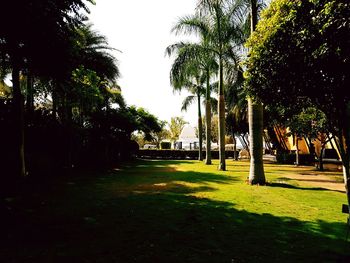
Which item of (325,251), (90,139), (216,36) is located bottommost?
(325,251)

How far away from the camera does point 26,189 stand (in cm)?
1133

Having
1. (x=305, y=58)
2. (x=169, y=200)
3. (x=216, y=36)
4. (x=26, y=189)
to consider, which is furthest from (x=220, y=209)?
(x=216, y=36)

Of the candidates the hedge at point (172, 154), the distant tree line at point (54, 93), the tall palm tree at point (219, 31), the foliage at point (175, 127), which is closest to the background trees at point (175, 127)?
the foliage at point (175, 127)

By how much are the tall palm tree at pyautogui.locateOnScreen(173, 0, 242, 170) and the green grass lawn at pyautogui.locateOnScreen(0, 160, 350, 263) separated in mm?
10429

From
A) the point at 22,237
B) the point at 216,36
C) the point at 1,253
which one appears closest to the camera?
the point at 1,253

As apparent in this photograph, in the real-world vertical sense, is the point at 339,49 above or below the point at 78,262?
above

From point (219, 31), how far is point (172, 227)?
15.7 metres

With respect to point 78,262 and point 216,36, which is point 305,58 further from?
point 216,36

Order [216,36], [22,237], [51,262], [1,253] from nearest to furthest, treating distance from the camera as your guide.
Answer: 1. [51,262]
2. [1,253]
3. [22,237]
4. [216,36]

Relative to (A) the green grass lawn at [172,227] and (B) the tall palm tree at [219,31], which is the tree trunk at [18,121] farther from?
(B) the tall palm tree at [219,31]

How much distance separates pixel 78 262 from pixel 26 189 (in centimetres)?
796

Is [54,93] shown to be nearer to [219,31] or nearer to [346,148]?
[219,31]

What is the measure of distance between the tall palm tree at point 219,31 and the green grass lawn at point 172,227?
34.2ft

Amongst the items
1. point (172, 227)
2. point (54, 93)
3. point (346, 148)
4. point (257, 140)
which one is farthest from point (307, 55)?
point (54, 93)
